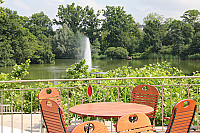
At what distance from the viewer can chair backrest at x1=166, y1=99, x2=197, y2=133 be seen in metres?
2.24

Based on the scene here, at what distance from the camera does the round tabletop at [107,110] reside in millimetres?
2721

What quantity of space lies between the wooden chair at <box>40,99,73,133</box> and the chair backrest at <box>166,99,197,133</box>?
37.4 inches

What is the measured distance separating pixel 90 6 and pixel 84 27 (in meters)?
4.75

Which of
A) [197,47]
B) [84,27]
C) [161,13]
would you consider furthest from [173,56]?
[84,27]

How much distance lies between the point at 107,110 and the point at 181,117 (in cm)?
89

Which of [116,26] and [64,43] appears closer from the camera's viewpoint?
[64,43]

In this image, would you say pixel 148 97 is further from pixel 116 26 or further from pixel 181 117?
pixel 116 26

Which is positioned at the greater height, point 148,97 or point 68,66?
point 148,97

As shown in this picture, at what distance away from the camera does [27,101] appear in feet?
28.0

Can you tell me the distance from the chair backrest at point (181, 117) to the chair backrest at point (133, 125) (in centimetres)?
44

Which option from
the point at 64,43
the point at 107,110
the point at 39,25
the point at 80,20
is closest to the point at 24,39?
the point at 39,25

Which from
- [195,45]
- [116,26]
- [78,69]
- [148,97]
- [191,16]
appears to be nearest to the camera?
[148,97]

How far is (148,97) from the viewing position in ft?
11.4

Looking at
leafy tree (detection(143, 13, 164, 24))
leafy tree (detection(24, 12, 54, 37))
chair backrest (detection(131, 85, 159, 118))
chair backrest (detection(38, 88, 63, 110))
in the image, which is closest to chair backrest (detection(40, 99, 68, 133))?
chair backrest (detection(38, 88, 63, 110))
